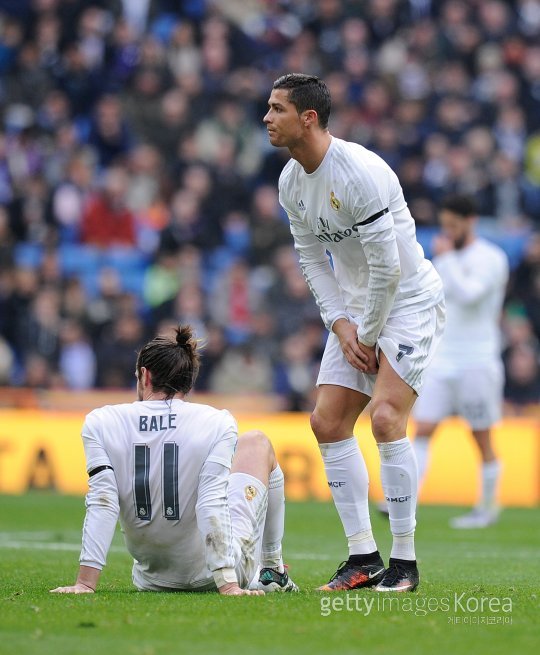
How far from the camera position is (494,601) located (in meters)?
6.18

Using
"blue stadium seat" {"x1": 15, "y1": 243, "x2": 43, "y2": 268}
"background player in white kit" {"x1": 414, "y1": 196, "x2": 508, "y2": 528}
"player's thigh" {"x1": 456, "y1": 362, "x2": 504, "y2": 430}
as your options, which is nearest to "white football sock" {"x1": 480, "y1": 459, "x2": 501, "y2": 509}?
"background player in white kit" {"x1": 414, "y1": 196, "x2": 508, "y2": 528}

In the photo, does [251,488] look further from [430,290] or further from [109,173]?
[109,173]

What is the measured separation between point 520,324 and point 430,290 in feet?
35.1

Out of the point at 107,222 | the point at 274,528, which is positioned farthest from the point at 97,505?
the point at 107,222

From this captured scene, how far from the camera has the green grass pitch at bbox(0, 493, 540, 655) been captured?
15.8ft

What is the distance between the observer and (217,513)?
19.6ft

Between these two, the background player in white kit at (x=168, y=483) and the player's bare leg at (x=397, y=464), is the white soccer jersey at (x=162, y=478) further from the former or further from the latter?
the player's bare leg at (x=397, y=464)

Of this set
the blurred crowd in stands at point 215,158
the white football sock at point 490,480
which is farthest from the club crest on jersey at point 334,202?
the blurred crowd in stands at point 215,158

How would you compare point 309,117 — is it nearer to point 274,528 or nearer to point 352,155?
point 352,155

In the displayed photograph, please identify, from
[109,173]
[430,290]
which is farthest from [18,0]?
[430,290]

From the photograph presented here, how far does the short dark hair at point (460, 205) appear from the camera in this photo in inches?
472

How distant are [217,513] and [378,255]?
151 cm

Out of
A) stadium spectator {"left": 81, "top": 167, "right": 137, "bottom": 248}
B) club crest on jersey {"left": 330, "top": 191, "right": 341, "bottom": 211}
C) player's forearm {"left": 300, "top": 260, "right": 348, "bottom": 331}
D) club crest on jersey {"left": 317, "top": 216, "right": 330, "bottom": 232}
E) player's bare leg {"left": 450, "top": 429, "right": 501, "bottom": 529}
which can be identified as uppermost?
stadium spectator {"left": 81, "top": 167, "right": 137, "bottom": 248}

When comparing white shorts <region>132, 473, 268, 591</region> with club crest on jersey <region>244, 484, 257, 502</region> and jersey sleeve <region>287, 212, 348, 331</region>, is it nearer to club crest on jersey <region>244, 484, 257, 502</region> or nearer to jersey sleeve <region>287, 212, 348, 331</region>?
club crest on jersey <region>244, 484, 257, 502</region>
